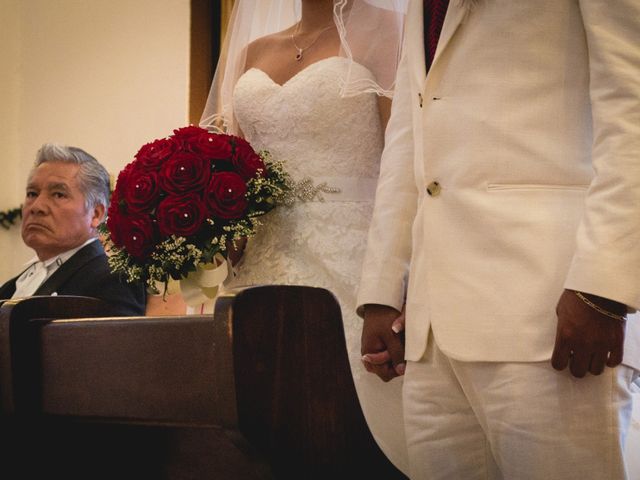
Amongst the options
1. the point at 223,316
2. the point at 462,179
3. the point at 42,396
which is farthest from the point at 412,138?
the point at 42,396

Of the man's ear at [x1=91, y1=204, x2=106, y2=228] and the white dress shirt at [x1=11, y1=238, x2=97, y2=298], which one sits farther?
the man's ear at [x1=91, y1=204, x2=106, y2=228]

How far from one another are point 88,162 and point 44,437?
2.55 meters

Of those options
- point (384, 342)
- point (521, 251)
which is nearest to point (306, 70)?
point (384, 342)

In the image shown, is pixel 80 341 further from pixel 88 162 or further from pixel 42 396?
pixel 88 162

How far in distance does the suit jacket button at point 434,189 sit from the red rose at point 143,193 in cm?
79

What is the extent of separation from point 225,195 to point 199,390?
2.85 ft

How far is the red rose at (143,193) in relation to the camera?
1.91m

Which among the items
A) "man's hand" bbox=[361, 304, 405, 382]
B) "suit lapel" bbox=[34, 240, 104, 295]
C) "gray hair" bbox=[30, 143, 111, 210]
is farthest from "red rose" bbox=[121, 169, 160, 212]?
"gray hair" bbox=[30, 143, 111, 210]

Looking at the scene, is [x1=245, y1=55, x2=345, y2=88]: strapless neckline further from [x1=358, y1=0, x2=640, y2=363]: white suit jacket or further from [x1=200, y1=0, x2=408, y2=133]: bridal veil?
[x1=358, y1=0, x2=640, y2=363]: white suit jacket

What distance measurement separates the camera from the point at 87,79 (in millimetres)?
5570

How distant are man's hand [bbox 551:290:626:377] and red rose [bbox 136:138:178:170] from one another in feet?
3.73

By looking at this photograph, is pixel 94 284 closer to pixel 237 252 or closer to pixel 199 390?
pixel 237 252

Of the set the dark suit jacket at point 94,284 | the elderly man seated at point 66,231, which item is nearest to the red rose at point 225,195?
the dark suit jacket at point 94,284

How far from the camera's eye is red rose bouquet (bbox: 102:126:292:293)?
1.90 m
